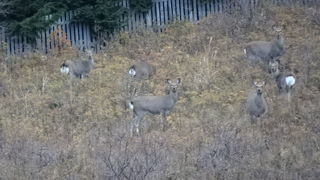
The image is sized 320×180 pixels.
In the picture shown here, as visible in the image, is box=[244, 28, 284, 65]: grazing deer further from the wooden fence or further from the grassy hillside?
the wooden fence

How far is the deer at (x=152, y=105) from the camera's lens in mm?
15914

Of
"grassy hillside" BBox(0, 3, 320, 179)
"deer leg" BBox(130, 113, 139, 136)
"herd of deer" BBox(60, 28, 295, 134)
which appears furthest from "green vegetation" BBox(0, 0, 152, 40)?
"deer leg" BBox(130, 113, 139, 136)

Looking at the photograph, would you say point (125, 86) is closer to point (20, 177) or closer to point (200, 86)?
point (200, 86)

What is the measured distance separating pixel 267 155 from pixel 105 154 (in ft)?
9.17

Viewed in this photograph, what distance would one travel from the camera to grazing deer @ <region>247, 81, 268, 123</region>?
15398 mm

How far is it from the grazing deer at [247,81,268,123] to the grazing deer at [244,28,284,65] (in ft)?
12.2

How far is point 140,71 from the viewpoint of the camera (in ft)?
60.7

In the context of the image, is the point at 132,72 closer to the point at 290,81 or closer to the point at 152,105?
the point at 152,105

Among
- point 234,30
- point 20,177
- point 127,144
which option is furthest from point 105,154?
point 234,30

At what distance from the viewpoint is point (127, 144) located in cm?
1345

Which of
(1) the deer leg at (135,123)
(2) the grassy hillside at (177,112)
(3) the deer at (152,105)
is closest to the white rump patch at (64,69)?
(2) the grassy hillside at (177,112)

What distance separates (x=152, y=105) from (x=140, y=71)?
102 inches

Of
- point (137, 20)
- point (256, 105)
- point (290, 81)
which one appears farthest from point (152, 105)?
point (137, 20)

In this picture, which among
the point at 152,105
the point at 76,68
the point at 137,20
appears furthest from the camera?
the point at 137,20
